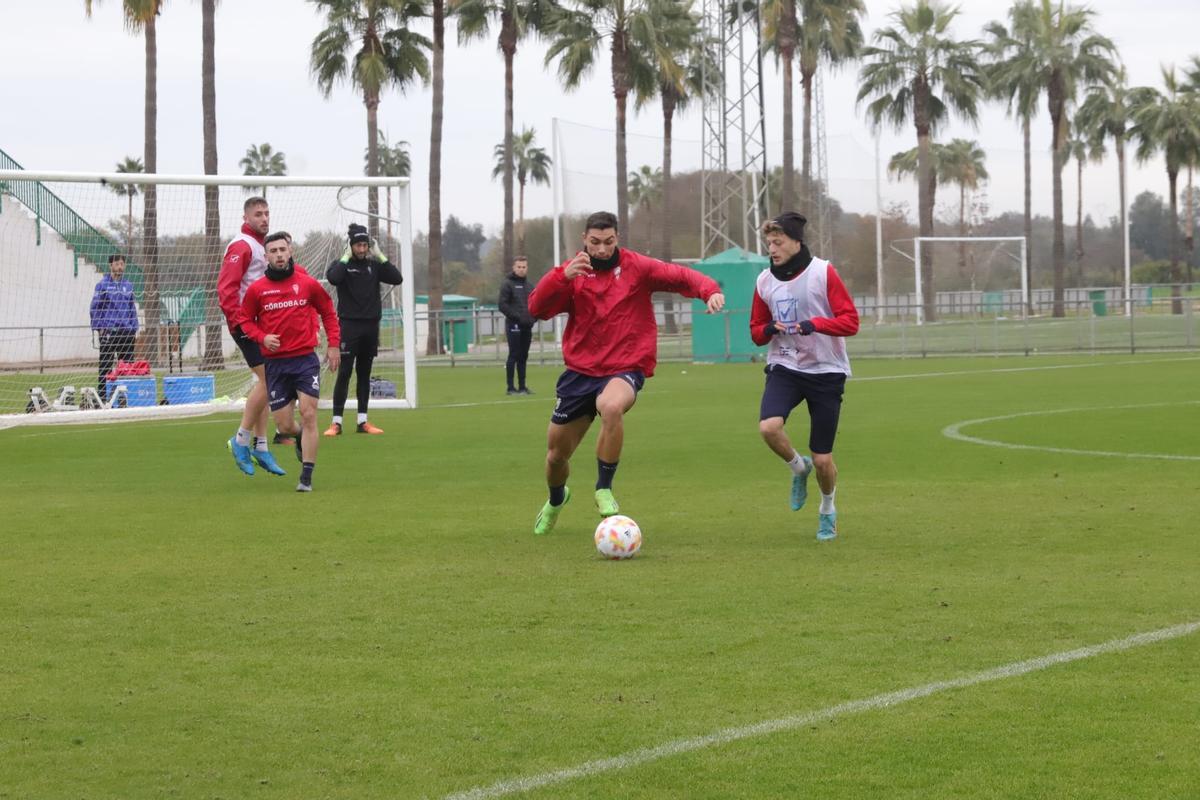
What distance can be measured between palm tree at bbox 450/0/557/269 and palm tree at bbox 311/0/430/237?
1566mm

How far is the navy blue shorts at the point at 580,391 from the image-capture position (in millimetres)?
9633

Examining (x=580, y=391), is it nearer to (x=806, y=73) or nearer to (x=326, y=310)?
(x=326, y=310)

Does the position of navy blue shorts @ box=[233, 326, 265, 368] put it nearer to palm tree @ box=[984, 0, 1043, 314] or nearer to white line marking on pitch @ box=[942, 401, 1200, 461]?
white line marking on pitch @ box=[942, 401, 1200, 461]

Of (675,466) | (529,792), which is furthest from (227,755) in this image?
(675,466)

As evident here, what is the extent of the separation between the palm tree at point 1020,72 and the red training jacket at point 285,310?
194 feet

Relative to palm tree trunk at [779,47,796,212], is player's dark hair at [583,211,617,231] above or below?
below

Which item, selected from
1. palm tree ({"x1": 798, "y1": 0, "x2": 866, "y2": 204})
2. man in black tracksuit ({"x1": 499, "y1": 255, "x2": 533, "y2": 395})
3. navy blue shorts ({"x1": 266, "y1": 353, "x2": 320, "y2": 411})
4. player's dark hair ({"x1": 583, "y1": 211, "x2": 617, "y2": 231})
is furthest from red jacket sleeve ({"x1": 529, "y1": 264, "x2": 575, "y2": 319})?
palm tree ({"x1": 798, "y1": 0, "x2": 866, "y2": 204})

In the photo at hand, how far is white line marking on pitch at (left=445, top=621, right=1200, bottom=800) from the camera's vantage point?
4676 mm

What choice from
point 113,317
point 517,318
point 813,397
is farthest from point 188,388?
point 813,397

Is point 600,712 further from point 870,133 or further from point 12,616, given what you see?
point 870,133

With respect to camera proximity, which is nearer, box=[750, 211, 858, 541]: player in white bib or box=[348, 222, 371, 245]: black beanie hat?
box=[750, 211, 858, 541]: player in white bib

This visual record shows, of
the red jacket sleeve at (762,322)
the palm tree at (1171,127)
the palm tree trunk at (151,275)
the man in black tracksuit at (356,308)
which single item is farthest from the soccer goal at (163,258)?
the palm tree at (1171,127)

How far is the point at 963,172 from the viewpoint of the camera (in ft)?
234

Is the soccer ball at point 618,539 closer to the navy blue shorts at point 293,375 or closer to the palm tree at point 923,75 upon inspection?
the navy blue shorts at point 293,375
